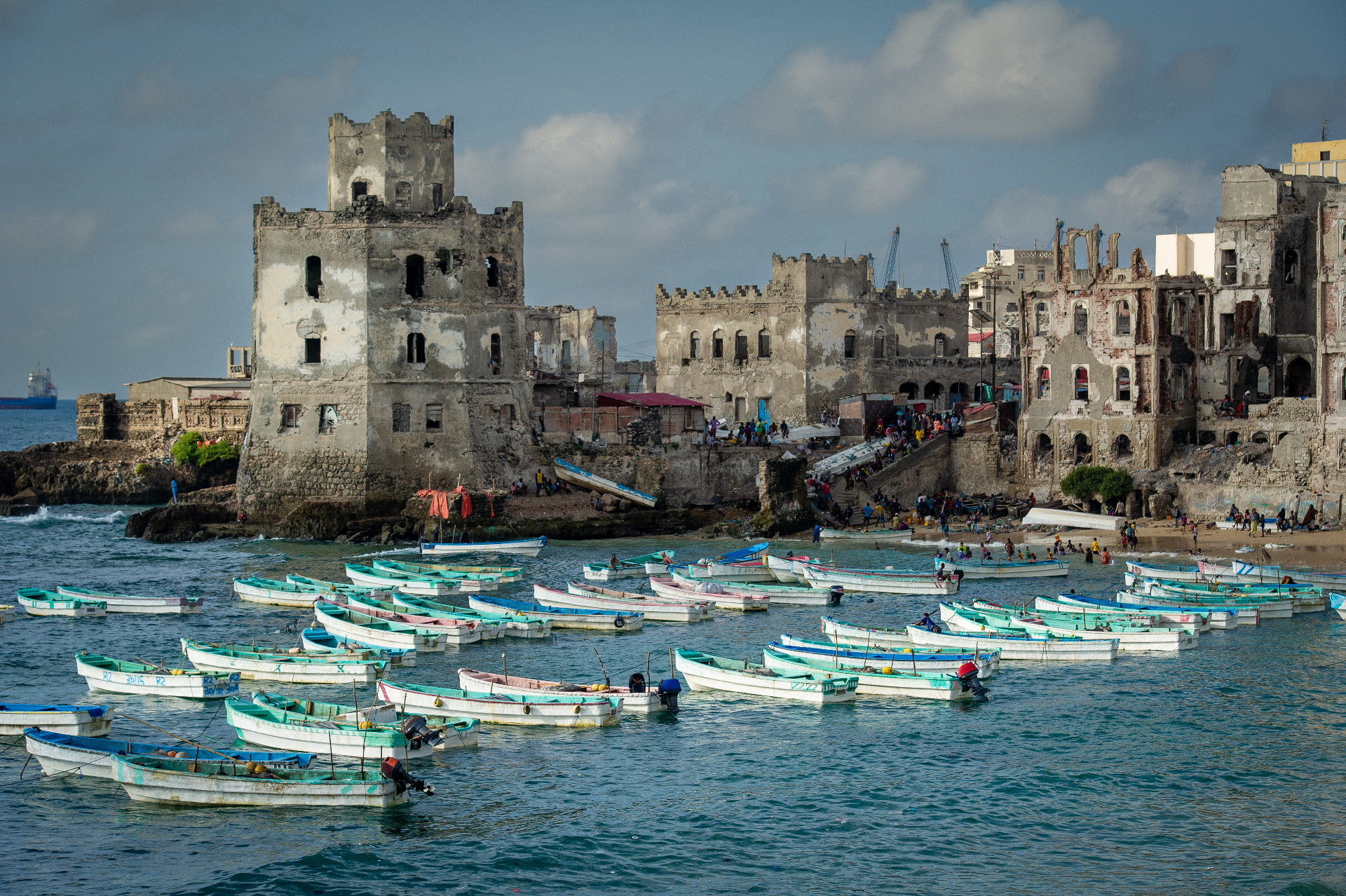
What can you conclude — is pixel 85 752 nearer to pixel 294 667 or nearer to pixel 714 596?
pixel 294 667

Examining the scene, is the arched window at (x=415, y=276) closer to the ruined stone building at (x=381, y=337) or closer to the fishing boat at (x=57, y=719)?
the ruined stone building at (x=381, y=337)

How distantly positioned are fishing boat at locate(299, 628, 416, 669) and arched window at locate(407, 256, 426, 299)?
1188 inches

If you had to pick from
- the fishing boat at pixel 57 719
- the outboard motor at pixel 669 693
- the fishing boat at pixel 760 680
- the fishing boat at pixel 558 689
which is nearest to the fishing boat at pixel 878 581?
the fishing boat at pixel 760 680

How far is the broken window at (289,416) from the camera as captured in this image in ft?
246

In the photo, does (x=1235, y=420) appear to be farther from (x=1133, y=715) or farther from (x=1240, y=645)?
(x=1133, y=715)

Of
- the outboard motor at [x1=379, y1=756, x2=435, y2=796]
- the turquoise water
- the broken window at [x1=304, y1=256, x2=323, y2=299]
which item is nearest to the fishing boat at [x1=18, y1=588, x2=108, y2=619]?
the turquoise water

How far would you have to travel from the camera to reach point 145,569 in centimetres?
6550

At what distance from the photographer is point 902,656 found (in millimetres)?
42344

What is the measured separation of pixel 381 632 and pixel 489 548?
20.7 m

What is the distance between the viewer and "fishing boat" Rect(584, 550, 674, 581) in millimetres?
60688

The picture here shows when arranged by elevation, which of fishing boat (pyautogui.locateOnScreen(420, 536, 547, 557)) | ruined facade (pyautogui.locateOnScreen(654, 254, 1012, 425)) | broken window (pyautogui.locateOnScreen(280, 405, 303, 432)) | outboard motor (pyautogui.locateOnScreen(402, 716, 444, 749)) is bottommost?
outboard motor (pyautogui.locateOnScreen(402, 716, 444, 749))

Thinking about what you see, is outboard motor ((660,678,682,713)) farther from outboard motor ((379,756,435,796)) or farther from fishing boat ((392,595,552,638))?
fishing boat ((392,595,552,638))

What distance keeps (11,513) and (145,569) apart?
98.7 feet

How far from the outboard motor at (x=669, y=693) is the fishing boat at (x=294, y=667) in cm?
877
